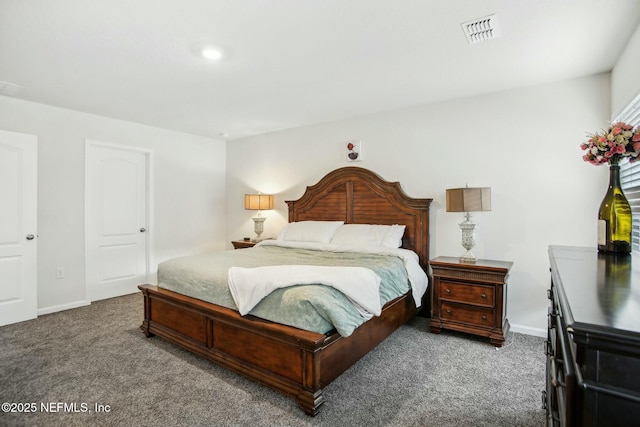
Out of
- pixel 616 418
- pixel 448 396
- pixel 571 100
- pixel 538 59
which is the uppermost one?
pixel 538 59

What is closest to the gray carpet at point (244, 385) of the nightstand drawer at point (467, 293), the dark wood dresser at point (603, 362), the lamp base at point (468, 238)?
the nightstand drawer at point (467, 293)

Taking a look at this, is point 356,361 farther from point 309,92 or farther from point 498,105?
point 498,105

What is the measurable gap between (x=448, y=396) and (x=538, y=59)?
264 cm

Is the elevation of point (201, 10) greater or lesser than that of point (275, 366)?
greater

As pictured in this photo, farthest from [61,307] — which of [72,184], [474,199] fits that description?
[474,199]

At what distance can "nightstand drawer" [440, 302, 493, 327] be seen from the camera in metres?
2.97

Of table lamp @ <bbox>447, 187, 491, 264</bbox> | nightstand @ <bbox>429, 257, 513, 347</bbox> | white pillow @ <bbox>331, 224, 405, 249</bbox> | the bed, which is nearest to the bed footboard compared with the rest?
the bed

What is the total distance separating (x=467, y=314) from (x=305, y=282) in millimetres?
1800

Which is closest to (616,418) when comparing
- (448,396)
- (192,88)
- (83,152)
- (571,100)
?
(448,396)

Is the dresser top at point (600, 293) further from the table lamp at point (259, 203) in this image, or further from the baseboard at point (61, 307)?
the baseboard at point (61, 307)

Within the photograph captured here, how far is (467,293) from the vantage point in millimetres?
3068

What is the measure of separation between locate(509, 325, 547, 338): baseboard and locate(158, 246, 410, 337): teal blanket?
120 centimetres

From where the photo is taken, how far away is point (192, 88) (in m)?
3.30

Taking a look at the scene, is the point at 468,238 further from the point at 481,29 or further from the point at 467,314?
the point at 481,29
